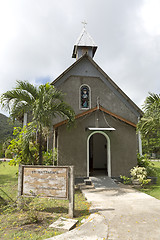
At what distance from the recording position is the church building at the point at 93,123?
1023 cm

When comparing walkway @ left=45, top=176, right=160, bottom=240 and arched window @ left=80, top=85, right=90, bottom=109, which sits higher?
arched window @ left=80, top=85, right=90, bottom=109

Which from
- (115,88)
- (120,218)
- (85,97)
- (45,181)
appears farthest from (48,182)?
(115,88)

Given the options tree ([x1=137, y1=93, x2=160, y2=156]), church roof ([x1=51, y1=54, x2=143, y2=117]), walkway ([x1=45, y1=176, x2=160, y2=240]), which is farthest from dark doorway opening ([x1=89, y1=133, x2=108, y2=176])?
walkway ([x1=45, y1=176, x2=160, y2=240])

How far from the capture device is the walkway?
4266 millimetres

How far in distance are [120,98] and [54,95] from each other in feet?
24.0

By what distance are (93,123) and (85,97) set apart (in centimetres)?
422

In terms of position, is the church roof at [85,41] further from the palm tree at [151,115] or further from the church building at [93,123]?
the palm tree at [151,115]

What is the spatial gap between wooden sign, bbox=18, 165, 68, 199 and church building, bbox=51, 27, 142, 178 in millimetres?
3907

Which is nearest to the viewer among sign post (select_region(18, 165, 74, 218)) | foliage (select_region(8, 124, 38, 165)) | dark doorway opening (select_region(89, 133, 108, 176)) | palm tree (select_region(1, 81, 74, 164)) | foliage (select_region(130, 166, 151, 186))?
sign post (select_region(18, 165, 74, 218))

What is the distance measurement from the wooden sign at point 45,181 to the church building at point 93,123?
3.91 m

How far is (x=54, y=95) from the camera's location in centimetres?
934

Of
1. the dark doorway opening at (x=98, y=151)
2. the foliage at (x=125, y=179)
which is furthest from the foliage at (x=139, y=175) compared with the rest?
the dark doorway opening at (x=98, y=151)

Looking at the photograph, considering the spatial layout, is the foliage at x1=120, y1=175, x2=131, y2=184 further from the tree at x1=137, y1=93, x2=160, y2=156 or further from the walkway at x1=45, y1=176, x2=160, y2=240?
the tree at x1=137, y1=93, x2=160, y2=156

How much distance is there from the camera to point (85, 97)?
1439 centimetres
